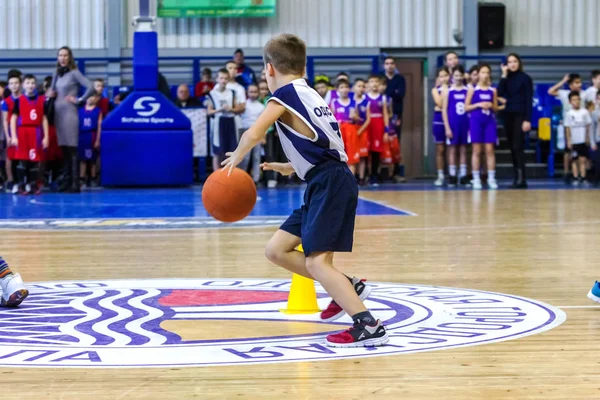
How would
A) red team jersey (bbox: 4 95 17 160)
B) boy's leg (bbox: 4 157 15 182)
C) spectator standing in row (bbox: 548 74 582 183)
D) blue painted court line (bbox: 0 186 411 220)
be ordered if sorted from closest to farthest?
blue painted court line (bbox: 0 186 411 220)
red team jersey (bbox: 4 95 17 160)
boy's leg (bbox: 4 157 15 182)
spectator standing in row (bbox: 548 74 582 183)

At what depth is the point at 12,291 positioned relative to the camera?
521 cm

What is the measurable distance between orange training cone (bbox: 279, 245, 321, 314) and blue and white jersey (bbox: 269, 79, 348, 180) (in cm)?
88

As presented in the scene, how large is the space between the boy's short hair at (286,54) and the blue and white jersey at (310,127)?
70 millimetres

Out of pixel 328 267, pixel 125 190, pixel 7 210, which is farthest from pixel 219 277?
pixel 125 190

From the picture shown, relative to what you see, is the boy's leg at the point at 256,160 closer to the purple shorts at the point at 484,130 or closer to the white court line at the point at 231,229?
the purple shorts at the point at 484,130

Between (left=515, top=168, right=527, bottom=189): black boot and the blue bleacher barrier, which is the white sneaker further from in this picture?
(left=515, top=168, right=527, bottom=189): black boot

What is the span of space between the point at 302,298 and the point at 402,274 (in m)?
1.56

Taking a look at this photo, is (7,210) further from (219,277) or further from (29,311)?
(29,311)

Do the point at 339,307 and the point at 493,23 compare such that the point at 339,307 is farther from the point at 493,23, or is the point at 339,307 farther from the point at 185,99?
the point at 493,23

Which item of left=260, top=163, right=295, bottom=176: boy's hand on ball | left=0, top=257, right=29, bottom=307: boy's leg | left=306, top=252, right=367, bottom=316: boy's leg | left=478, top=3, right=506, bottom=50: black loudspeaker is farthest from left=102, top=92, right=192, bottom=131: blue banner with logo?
left=306, top=252, right=367, bottom=316: boy's leg

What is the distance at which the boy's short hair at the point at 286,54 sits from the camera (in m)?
4.46

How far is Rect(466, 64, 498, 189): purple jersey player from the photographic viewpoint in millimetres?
15508

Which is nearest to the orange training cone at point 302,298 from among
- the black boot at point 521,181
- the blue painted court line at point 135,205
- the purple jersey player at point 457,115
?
the blue painted court line at point 135,205

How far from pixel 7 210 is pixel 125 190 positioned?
12.7 feet
